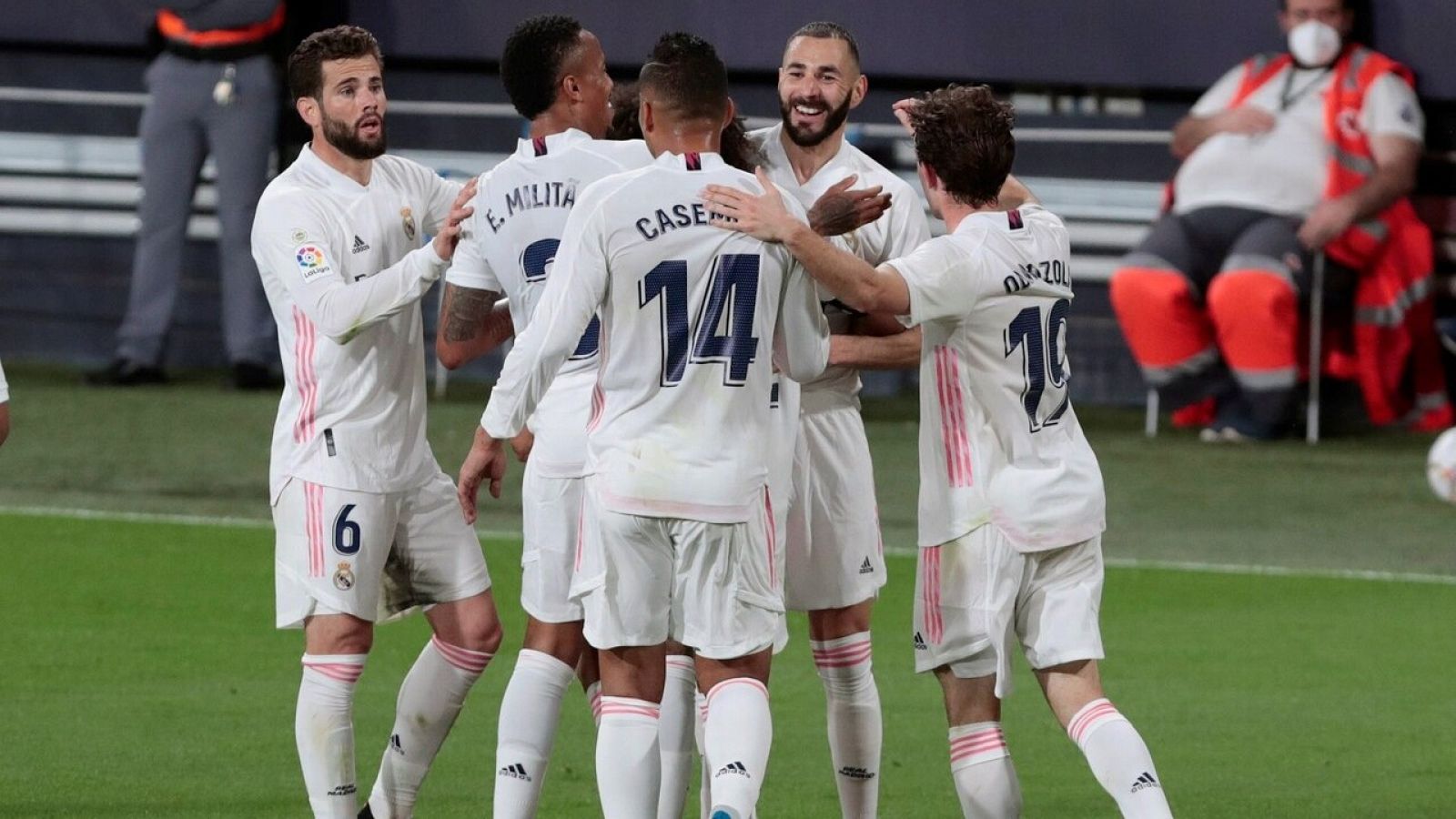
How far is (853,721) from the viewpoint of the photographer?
217 inches

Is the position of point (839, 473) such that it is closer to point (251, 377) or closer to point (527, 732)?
point (527, 732)

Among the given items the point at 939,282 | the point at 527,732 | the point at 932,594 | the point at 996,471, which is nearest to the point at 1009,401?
the point at 996,471

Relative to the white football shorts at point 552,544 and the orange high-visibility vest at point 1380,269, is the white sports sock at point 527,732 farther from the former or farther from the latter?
the orange high-visibility vest at point 1380,269

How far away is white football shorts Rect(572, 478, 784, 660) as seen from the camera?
483cm

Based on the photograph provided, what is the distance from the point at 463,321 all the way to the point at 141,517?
17.9ft

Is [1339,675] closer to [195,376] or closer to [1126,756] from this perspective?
[1126,756]

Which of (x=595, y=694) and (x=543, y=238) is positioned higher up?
(x=543, y=238)

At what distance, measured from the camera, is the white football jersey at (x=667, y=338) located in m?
4.72

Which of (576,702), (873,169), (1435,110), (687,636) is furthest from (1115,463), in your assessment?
(687,636)

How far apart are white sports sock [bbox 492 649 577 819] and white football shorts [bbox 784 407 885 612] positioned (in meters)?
0.59

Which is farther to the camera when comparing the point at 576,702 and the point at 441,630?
the point at 576,702

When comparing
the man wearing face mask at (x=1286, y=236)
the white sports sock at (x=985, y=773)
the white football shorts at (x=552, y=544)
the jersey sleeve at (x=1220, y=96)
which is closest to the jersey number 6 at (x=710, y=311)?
the white football shorts at (x=552, y=544)

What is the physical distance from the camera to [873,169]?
566cm

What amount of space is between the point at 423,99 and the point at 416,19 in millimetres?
548
